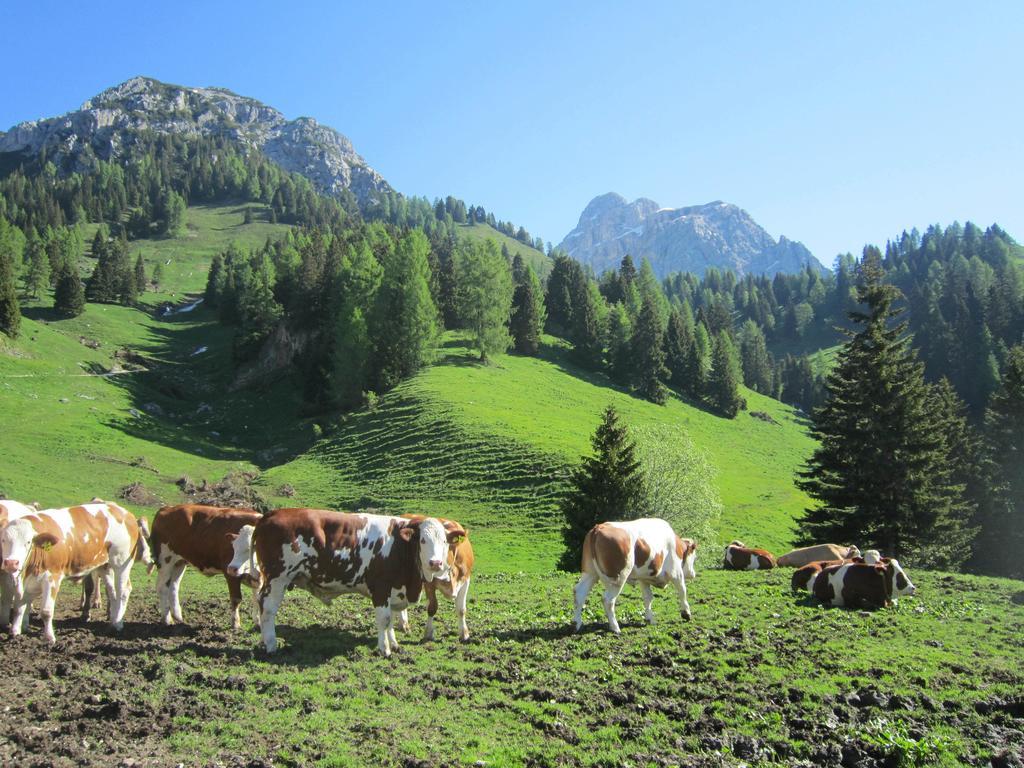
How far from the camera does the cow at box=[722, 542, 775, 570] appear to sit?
28922mm

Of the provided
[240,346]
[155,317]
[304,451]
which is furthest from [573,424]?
[155,317]

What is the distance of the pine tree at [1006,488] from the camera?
44969 millimetres

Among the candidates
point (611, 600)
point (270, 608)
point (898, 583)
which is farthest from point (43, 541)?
point (898, 583)

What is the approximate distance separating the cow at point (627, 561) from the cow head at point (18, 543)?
1046 cm

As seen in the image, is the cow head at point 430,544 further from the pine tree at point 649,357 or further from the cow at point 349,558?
the pine tree at point 649,357

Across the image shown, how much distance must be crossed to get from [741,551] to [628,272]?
4316 inches

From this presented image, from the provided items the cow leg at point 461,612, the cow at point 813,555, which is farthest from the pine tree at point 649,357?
the cow leg at point 461,612

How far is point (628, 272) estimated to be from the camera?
134 meters

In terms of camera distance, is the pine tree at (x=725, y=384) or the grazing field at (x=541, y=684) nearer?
the grazing field at (x=541, y=684)

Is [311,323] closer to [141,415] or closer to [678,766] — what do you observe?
[141,415]

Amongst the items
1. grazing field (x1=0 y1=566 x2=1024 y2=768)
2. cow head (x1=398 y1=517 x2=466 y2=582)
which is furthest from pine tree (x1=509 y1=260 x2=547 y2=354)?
cow head (x1=398 y1=517 x2=466 y2=582)

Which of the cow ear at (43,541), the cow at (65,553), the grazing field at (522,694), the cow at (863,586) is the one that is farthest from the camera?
the cow at (863,586)

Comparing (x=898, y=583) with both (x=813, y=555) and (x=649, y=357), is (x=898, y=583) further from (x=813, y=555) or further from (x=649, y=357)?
(x=649, y=357)

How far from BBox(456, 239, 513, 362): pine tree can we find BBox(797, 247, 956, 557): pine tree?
50.3 m
